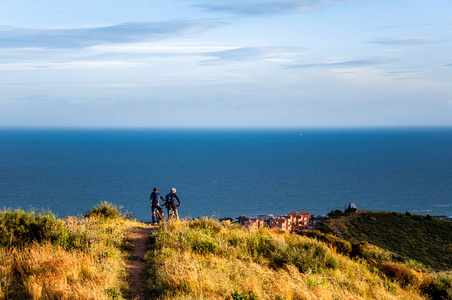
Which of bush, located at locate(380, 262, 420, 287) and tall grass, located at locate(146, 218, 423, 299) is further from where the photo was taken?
bush, located at locate(380, 262, 420, 287)

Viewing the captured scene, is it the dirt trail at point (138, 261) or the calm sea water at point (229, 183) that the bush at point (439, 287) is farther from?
the calm sea water at point (229, 183)

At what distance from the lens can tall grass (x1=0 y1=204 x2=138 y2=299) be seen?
681 cm

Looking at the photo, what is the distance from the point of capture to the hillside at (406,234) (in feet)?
128

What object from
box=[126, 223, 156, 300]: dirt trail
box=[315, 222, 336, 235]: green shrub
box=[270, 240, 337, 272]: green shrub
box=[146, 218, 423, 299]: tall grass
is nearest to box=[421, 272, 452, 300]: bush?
box=[146, 218, 423, 299]: tall grass

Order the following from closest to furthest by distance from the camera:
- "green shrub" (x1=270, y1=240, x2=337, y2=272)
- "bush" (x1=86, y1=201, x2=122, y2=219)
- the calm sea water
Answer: "green shrub" (x1=270, y1=240, x2=337, y2=272) → "bush" (x1=86, y1=201, x2=122, y2=219) → the calm sea water

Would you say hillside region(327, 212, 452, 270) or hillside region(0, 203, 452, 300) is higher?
hillside region(0, 203, 452, 300)

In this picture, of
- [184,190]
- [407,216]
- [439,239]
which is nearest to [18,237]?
[439,239]

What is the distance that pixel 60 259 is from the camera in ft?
26.1

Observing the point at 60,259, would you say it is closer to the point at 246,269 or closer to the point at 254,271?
the point at 246,269

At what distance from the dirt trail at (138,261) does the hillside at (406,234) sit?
32184 mm

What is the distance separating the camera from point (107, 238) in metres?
10.0

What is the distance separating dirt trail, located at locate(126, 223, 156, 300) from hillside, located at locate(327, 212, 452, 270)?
106 feet

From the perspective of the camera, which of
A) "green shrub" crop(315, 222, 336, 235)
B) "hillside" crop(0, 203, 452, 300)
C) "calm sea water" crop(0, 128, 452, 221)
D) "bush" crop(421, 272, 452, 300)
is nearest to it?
"hillside" crop(0, 203, 452, 300)

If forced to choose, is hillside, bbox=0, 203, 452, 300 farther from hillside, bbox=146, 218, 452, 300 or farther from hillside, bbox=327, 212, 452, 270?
hillside, bbox=327, 212, 452, 270
